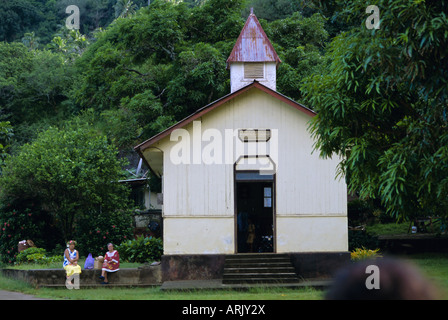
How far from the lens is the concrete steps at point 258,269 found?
18297 millimetres

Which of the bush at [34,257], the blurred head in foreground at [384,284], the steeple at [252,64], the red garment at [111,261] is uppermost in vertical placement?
the steeple at [252,64]

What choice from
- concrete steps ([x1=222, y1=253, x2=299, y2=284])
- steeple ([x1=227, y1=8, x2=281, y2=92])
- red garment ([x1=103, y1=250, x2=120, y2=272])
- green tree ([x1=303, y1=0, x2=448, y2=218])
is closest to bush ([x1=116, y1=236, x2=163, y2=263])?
red garment ([x1=103, y1=250, x2=120, y2=272])

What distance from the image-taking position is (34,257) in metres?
24.0

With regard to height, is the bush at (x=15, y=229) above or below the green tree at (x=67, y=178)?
below

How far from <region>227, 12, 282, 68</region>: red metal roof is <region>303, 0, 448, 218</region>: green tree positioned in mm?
8854

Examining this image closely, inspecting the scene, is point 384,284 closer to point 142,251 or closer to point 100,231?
point 142,251

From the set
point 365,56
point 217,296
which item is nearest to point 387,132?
point 365,56

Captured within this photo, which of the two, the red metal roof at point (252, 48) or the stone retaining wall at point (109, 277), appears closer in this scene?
the stone retaining wall at point (109, 277)

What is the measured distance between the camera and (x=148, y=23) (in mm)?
30219

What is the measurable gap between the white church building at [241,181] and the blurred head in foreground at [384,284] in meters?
15.4

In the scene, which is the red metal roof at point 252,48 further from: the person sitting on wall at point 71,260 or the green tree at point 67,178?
the green tree at point 67,178
